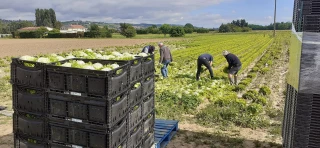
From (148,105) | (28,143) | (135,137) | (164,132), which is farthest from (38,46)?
(135,137)

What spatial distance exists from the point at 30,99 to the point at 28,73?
39cm

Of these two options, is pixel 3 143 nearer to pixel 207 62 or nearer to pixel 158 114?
pixel 158 114

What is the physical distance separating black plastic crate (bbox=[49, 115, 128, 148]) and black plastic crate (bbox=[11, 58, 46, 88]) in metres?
0.64

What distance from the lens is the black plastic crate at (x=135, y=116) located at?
4844 millimetres

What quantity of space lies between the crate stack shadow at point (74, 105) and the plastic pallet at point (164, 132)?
126cm

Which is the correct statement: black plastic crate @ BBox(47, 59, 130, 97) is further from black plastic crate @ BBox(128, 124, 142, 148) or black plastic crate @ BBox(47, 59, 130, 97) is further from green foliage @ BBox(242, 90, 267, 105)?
green foliage @ BBox(242, 90, 267, 105)

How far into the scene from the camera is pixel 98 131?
420 cm

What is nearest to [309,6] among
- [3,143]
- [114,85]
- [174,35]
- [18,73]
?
[114,85]

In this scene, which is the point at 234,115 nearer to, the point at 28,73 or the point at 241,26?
the point at 28,73

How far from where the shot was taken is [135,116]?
5.00 meters

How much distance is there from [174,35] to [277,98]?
253ft

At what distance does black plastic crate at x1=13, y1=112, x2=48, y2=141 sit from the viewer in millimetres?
4527

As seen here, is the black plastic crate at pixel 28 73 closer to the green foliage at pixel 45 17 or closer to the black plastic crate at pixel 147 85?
the black plastic crate at pixel 147 85

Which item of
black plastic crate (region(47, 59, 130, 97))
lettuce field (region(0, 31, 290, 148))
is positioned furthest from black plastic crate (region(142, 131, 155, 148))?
black plastic crate (region(47, 59, 130, 97))
